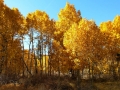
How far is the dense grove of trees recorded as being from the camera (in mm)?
31703

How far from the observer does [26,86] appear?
30.7 metres

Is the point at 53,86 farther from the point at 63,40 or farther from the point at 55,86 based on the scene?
the point at 63,40

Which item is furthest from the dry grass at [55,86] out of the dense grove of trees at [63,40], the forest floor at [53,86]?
the dense grove of trees at [63,40]

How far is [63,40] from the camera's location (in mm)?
38688

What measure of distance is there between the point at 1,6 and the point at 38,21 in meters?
10.3

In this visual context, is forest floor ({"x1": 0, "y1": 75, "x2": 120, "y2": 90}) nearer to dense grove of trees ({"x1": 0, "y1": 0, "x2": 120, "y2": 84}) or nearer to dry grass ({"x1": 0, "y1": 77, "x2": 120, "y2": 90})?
dry grass ({"x1": 0, "y1": 77, "x2": 120, "y2": 90})

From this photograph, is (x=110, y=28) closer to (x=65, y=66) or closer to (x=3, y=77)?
(x=65, y=66)

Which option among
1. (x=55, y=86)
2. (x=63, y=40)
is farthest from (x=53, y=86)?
(x=63, y=40)

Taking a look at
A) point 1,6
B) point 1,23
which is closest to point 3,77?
point 1,23

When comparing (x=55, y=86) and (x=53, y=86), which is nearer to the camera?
(x=53, y=86)

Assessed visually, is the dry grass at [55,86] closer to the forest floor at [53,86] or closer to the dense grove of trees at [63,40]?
the forest floor at [53,86]

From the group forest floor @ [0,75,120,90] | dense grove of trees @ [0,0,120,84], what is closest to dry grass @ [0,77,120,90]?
forest floor @ [0,75,120,90]

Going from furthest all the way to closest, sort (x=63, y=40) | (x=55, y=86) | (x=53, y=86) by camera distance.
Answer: (x=63, y=40), (x=55, y=86), (x=53, y=86)

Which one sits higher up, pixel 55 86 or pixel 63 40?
pixel 63 40
